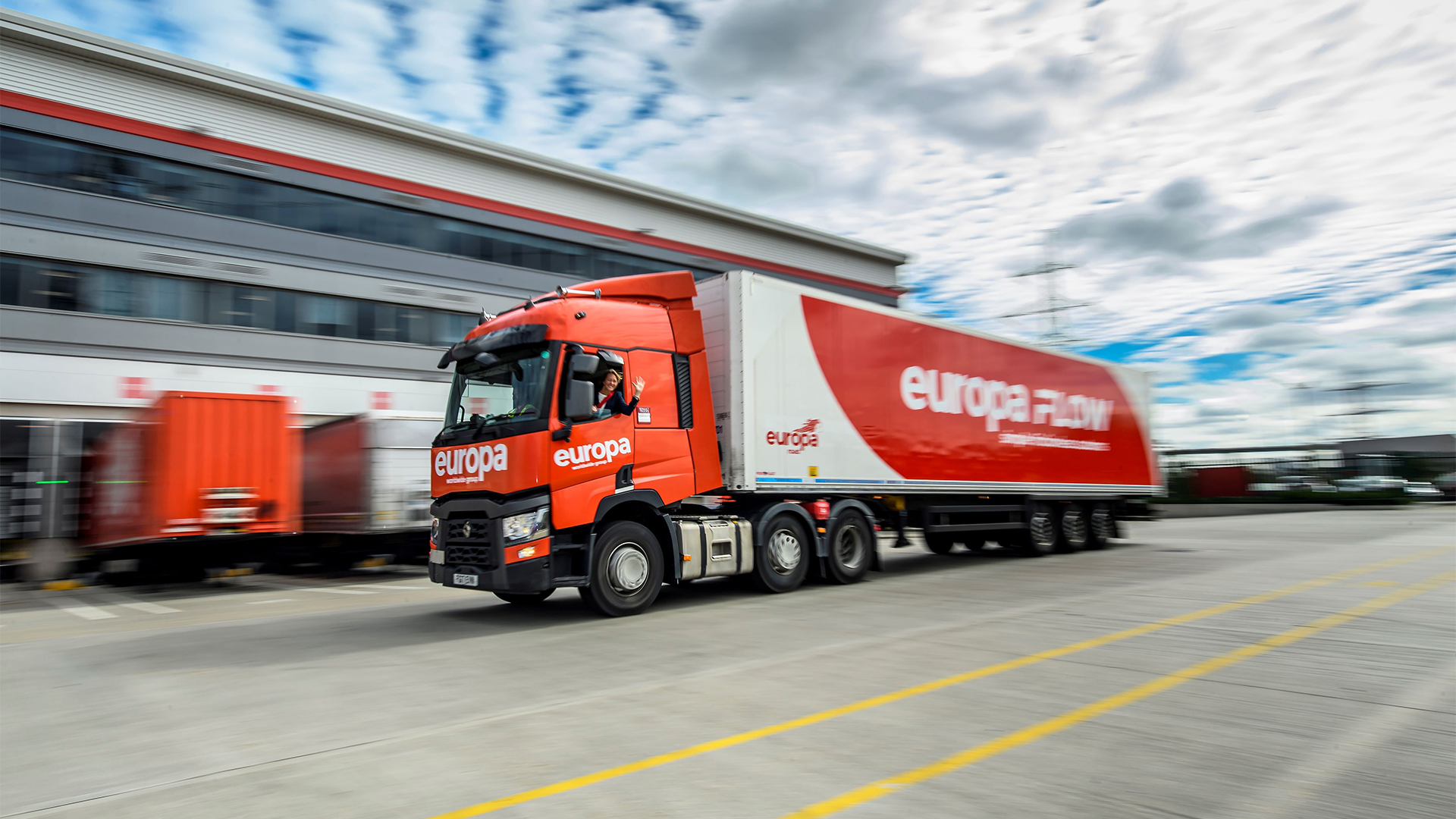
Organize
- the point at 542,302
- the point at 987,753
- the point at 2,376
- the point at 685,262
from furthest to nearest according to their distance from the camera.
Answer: the point at 685,262 → the point at 2,376 → the point at 542,302 → the point at 987,753

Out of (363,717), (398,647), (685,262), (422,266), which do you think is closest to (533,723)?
(363,717)

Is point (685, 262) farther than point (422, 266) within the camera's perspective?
Yes

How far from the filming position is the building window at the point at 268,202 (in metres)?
23.0

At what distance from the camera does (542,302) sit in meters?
8.84

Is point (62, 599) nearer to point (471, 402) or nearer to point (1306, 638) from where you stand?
point (471, 402)

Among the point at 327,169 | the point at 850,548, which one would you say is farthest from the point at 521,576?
the point at 327,169

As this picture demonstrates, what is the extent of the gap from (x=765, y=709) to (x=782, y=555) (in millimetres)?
5534

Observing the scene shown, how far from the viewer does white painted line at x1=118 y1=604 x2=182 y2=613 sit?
38.1 ft

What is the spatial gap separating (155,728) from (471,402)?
14.6ft

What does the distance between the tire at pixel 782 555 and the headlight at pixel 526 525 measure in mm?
2984

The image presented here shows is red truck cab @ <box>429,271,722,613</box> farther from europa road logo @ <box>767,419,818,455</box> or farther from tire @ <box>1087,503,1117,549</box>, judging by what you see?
tire @ <box>1087,503,1117,549</box>

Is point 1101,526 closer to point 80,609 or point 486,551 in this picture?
point 486,551

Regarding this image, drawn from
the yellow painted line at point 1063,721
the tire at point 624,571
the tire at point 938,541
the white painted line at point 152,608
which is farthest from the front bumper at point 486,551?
the tire at point 938,541

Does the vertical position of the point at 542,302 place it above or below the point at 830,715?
above
